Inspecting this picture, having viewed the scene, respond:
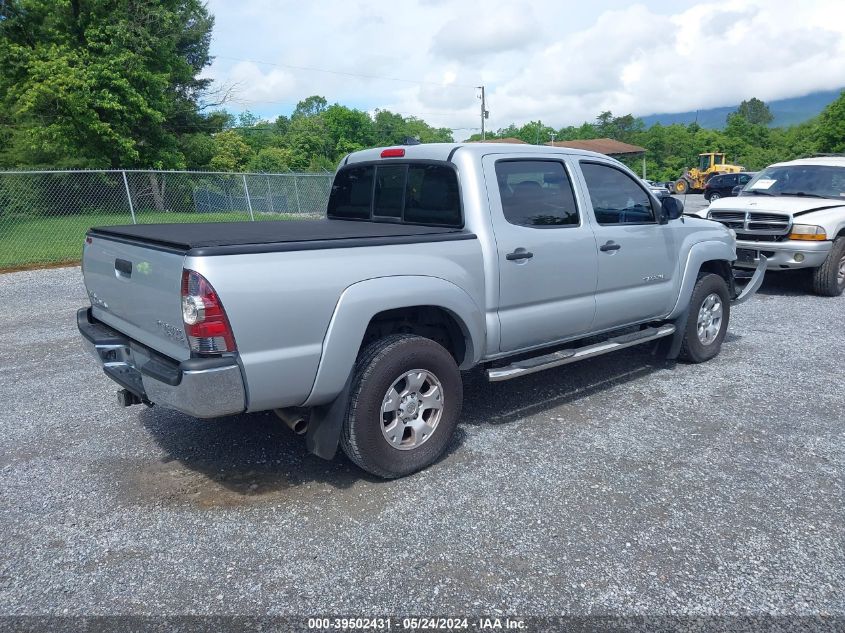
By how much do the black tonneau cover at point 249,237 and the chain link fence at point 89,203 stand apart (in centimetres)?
1084

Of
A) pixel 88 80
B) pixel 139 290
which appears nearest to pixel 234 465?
pixel 139 290

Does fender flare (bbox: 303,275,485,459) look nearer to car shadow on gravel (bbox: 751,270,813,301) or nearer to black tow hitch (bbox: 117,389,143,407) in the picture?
black tow hitch (bbox: 117,389,143,407)

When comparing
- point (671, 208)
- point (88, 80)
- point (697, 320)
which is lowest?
point (697, 320)

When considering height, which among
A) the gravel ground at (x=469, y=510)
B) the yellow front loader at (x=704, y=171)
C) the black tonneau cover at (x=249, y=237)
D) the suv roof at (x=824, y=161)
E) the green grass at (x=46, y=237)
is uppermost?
the black tonneau cover at (x=249, y=237)

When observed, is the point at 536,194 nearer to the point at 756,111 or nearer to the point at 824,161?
the point at 824,161

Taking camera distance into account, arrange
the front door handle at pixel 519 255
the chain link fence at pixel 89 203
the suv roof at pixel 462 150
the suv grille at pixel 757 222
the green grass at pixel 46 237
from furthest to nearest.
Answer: the chain link fence at pixel 89 203 < the green grass at pixel 46 237 < the suv grille at pixel 757 222 < the suv roof at pixel 462 150 < the front door handle at pixel 519 255

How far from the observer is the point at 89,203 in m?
15.7

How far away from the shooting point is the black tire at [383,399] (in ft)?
11.5

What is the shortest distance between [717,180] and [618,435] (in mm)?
30710

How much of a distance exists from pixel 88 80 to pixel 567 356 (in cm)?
2625

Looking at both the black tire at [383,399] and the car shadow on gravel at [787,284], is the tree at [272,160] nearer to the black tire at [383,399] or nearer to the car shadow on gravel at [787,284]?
the car shadow on gravel at [787,284]

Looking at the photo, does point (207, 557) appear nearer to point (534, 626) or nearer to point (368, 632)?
point (368, 632)

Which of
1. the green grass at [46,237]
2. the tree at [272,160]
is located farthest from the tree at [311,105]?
the green grass at [46,237]

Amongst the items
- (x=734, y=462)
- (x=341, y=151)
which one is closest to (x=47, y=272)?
(x=734, y=462)
